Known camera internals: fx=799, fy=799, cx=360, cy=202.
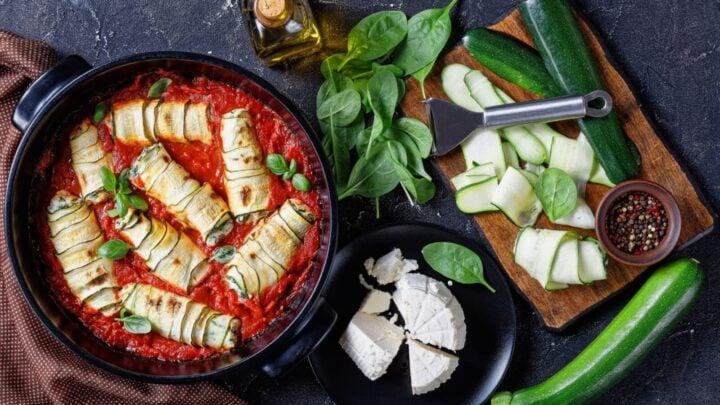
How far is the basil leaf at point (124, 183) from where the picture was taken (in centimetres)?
321

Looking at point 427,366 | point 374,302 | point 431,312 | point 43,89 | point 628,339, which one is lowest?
point 628,339

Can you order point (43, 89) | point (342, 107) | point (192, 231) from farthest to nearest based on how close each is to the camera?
point (342, 107) → point (192, 231) → point (43, 89)

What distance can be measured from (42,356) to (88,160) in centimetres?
93

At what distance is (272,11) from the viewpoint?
10.6 feet

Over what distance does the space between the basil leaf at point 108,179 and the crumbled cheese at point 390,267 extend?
111 cm

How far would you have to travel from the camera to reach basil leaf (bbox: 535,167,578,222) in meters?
3.29

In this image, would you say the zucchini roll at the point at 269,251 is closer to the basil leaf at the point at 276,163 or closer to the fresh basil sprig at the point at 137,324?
the basil leaf at the point at 276,163

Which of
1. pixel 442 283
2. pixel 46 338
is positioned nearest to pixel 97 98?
pixel 46 338

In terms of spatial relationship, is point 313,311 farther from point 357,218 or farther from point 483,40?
point 483,40

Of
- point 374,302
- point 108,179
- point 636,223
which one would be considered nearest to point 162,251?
point 108,179

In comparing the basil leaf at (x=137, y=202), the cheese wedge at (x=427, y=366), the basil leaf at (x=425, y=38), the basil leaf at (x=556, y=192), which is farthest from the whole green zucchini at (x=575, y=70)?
the basil leaf at (x=137, y=202)

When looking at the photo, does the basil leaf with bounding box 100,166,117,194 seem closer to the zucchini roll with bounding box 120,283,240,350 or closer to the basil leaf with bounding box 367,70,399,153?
the zucchini roll with bounding box 120,283,240,350

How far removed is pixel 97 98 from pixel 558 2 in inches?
76.8

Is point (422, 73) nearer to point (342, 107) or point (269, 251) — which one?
point (342, 107)
